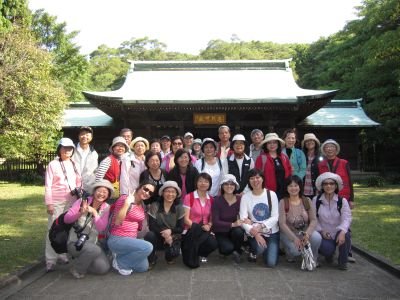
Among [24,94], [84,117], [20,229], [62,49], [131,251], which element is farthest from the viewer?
[62,49]

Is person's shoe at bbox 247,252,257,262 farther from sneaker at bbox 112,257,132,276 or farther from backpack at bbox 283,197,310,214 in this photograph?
sneaker at bbox 112,257,132,276

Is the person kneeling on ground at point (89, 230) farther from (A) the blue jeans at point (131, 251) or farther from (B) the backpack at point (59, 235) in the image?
(A) the blue jeans at point (131, 251)

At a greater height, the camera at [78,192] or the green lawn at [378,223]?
the camera at [78,192]

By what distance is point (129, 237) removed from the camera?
4.62 metres

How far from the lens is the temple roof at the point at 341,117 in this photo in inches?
690

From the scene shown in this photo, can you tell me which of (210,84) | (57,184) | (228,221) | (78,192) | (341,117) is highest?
(210,84)

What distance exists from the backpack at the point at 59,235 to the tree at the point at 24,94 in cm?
1128

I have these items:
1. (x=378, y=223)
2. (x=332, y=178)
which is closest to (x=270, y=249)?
(x=332, y=178)

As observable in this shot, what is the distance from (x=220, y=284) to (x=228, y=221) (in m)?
1.08

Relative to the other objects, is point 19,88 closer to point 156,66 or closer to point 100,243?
point 156,66

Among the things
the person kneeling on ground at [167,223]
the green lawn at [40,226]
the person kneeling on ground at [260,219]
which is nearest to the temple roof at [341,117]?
the green lawn at [40,226]

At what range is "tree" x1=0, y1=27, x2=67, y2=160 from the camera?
14.3 m

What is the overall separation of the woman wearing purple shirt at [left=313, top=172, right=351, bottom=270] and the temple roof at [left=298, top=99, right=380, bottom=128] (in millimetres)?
12933

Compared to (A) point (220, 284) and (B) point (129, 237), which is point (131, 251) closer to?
(B) point (129, 237)
